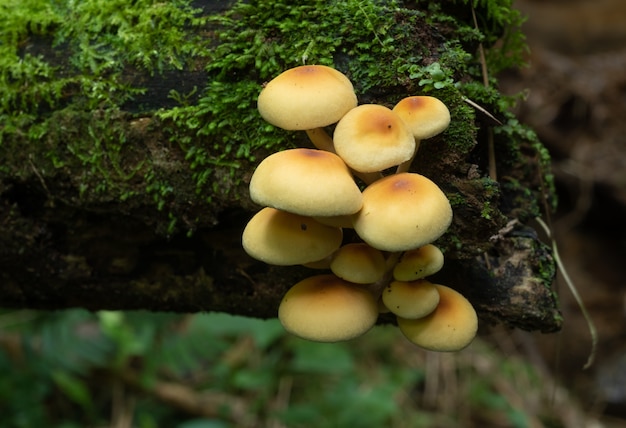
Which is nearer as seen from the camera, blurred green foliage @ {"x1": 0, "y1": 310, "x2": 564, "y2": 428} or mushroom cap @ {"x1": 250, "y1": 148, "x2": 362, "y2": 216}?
mushroom cap @ {"x1": 250, "y1": 148, "x2": 362, "y2": 216}

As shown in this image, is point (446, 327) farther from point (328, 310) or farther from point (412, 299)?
point (328, 310)

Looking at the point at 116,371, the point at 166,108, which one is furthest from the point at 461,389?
the point at 166,108

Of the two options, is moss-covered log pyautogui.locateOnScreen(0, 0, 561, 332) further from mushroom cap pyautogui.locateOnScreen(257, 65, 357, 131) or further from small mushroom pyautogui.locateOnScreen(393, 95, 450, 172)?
mushroom cap pyautogui.locateOnScreen(257, 65, 357, 131)

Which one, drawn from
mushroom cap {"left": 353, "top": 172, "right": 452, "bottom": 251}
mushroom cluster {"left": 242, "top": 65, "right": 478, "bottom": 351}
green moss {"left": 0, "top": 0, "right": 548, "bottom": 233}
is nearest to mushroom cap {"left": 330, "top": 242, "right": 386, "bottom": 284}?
mushroom cluster {"left": 242, "top": 65, "right": 478, "bottom": 351}

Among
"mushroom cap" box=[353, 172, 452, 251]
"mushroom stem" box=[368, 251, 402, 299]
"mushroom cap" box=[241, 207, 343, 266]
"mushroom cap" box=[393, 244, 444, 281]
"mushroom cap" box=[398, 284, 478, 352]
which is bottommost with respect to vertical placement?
"mushroom cap" box=[398, 284, 478, 352]

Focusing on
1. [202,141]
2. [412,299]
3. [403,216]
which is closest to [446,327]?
[412,299]

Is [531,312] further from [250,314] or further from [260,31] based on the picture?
[260,31]

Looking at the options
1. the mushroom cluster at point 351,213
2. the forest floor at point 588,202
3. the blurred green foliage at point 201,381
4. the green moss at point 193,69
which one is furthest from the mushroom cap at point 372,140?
the forest floor at point 588,202

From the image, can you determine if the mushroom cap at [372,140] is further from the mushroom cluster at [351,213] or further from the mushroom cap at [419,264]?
the mushroom cap at [419,264]
